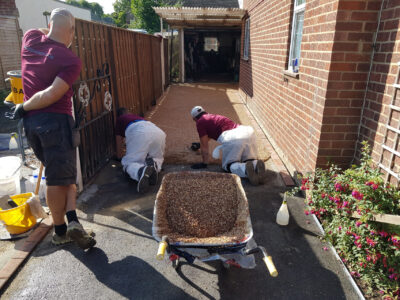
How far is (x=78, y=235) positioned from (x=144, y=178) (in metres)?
1.42

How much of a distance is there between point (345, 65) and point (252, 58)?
652 cm

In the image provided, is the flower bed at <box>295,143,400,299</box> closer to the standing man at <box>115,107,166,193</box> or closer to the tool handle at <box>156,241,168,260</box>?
the tool handle at <box>156,241,168,260</box>

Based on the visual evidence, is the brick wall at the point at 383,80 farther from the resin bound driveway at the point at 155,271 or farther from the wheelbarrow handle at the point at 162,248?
the wheelbarrow handle at the point at 162,248

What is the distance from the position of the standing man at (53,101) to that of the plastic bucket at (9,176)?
138 cm

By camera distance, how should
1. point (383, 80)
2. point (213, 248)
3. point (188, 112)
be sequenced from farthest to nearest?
point (188, 112) → point (383, 80) → point (213, 248)

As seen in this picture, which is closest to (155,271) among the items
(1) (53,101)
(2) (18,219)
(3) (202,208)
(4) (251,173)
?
(3) (202,208)

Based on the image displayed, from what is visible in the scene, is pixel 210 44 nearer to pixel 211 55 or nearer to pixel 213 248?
pixel 211 55

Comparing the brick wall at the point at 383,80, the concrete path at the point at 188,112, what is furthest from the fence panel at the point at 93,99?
the brick wall at the point at 383,80

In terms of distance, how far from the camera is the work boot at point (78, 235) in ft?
8.44

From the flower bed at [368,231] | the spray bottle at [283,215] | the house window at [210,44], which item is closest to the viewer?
the flower bed at [368,231]

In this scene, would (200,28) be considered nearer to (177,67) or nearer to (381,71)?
(177,67)

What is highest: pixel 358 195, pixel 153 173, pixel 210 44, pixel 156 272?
pixel 210 44

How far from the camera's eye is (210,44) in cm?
2028

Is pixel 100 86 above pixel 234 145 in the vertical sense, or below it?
above
